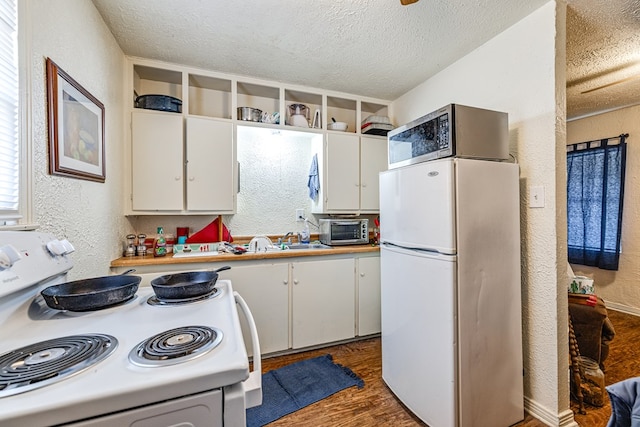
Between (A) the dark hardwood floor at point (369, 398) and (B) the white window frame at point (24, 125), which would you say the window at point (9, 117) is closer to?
(B) the white window frame at point (24, 125)

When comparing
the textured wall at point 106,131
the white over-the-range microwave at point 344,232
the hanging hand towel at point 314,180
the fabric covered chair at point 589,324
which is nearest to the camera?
the textured wall at point 106,131

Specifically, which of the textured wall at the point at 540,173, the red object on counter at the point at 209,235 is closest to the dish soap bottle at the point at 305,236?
the red object on counter at the point at 209,235

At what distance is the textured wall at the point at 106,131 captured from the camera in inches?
46.0

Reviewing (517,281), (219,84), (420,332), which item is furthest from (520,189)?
(219,84)

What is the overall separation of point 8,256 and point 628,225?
16.5ft

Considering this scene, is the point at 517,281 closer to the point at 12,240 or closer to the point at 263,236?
the point at 263,236

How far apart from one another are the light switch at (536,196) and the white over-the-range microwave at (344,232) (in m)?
1.36

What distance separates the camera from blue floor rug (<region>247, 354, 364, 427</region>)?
1.68m

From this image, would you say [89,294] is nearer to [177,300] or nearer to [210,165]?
[177,300]

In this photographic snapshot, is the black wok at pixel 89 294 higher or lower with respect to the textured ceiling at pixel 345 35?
lower

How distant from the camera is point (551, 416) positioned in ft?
5.09

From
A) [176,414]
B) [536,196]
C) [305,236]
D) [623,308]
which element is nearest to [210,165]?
[305,236]

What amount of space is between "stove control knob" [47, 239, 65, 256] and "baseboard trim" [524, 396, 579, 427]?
255 cm

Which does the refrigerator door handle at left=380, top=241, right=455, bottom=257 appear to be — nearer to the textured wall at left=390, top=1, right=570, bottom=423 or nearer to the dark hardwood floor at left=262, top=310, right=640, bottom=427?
the textured wall at left=390, top=1, right=570, bottom=423
